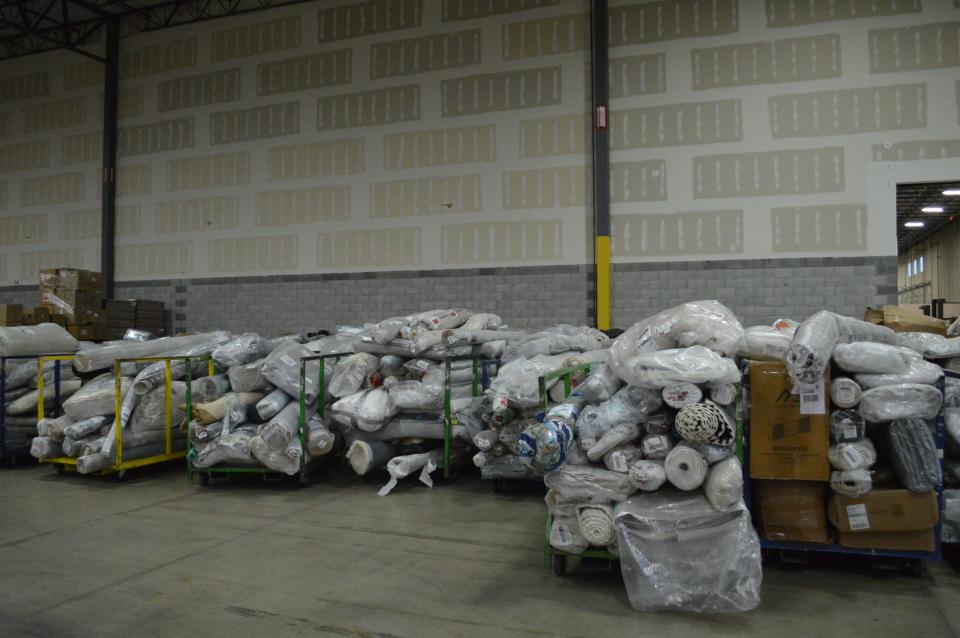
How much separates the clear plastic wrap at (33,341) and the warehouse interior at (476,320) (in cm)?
4

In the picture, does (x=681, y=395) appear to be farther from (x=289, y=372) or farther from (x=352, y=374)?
(x=289, y=372)

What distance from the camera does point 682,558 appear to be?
2996mm

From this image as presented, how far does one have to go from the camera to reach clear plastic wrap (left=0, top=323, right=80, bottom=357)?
21.2ft

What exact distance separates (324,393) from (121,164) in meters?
8.99

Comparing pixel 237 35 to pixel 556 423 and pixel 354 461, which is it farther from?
pixel 556 423

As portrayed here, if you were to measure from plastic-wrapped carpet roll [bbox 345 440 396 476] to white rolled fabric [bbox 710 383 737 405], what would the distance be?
3121mm

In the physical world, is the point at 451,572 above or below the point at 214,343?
below

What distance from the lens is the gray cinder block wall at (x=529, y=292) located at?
330 inches

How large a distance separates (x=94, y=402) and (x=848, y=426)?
6.02m

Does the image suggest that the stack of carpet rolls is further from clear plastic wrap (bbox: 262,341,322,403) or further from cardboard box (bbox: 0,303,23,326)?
cardboard box (bbox: 0,303,23,326)

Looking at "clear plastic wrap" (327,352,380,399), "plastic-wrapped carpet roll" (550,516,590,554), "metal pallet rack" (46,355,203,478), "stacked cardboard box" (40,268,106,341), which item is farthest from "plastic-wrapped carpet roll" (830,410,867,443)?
"stacked cardboard box" (40,268,106,341)

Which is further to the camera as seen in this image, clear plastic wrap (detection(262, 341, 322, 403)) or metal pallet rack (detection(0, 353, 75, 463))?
metal pallet rack (detection(0, 353, 75, 463))

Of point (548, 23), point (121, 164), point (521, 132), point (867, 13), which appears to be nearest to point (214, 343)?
point (521, 132)

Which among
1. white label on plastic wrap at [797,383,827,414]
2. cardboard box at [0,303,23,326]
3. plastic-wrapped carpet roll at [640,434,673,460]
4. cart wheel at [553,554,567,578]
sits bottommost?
cart wheel at [553,554,567,578]
